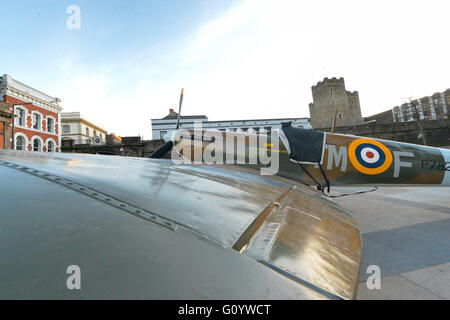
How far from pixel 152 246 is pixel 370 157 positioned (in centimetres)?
448

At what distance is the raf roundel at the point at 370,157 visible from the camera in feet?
12.9

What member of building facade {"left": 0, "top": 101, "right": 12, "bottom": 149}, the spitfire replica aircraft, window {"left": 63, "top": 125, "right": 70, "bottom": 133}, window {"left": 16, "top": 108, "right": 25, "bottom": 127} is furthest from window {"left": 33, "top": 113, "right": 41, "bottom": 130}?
the spitfire replica aircraft

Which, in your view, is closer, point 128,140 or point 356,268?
point 356,268

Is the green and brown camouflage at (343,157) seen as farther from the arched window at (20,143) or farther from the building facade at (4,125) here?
the arched window at (20,143)

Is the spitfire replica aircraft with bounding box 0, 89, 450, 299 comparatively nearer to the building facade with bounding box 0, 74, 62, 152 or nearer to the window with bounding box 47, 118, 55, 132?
the building facade with bounding box 0, 74, 62, 152

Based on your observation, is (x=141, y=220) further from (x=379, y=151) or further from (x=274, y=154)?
(x=379, y=151)

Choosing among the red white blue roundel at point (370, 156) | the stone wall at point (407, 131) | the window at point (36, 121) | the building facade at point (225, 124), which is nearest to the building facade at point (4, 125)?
the window at point (36, 121)

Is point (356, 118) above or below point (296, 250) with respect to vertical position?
above

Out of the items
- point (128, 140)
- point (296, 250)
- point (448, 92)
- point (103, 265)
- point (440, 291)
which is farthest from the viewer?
point (448, 92)

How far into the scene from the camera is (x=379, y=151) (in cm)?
394

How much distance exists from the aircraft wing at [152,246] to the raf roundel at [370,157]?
10.7 feet
